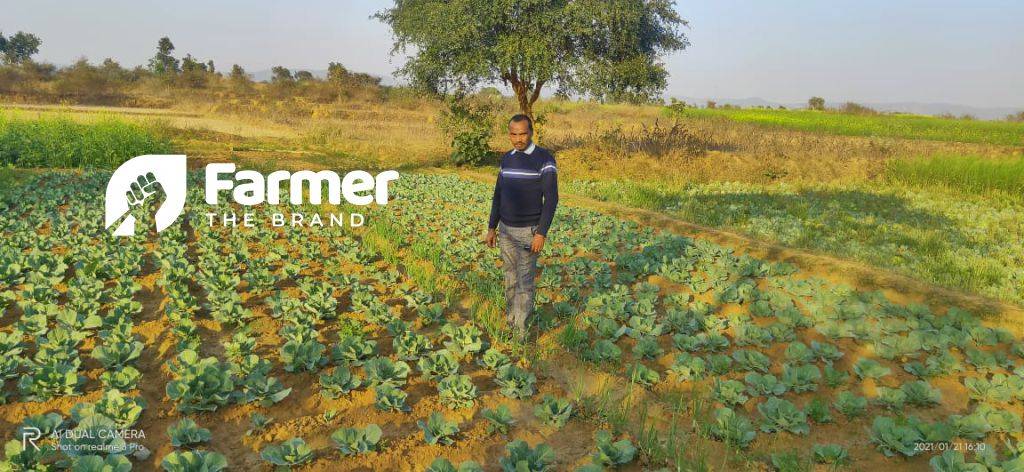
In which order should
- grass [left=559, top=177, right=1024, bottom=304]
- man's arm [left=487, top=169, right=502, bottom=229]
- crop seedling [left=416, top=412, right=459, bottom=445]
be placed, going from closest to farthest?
crop seedling [left=416, top=412, right=459, bottom=445]
man's arm [left=487, top=169, right=502, bottom=229]
grass [left=559, top=177, right=1024, bottom=304]

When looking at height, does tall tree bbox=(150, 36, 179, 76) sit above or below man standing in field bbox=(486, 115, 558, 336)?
above

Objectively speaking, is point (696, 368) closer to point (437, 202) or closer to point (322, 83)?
point (437, 202)

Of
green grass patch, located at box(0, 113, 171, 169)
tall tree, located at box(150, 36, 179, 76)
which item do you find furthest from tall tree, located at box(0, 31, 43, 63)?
green grass patch, located at box(0, 113, 171, 169)

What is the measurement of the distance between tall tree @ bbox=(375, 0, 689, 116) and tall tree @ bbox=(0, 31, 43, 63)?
75640 mm

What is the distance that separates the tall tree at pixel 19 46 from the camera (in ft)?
237

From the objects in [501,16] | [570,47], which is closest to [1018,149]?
[570,47]

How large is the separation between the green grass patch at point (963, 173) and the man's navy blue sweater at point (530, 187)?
56.9 feet

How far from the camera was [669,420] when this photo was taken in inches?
199

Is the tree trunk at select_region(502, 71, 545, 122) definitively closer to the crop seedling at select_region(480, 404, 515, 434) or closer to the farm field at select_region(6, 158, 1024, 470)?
the farm field at select_region(6, 158, 1024, 470)

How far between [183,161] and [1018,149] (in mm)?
36376

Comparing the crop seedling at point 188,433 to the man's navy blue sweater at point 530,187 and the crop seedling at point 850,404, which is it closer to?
the man's navy blue sweater at point 530,187

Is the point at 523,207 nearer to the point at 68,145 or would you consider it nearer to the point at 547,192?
the point at 547,192

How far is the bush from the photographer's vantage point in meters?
22.5

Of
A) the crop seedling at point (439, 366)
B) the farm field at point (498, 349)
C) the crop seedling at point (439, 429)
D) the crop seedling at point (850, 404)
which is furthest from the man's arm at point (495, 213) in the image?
the crop seedling at point (850, 404)
